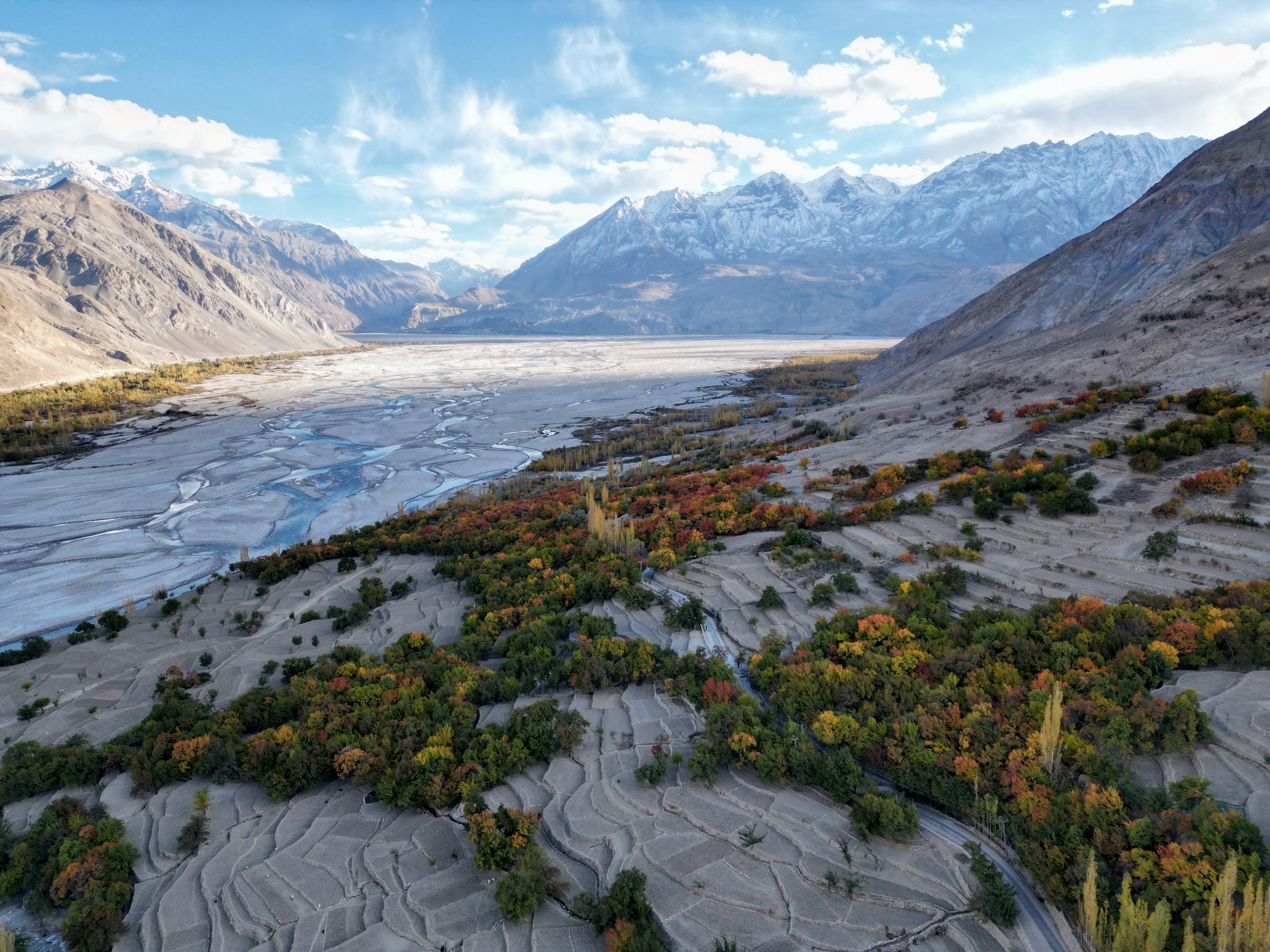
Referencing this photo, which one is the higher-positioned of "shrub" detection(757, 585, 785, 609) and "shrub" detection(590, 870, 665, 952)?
"shrub" detection(757, 585, 785, 609)

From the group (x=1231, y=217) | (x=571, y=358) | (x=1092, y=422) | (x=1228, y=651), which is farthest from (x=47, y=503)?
(x=571, y=358)

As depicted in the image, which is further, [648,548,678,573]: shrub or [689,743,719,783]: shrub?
[648,548,678,573]: shrub

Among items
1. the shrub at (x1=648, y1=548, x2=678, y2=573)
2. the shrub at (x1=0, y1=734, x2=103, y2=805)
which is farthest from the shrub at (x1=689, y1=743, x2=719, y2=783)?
the shrub at (x1=0, y1=734, x2=103, y2=805)

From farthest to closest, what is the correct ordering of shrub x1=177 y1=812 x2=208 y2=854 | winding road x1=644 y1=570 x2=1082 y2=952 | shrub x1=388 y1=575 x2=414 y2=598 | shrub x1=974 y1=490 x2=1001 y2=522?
shrub x1=388 y1=575 x2=414 y2=598 → shrub x1=974 y1=490 x2=1001 y2=522 → shrub x1=177 y1=812 x2=208 y2=854 → winding road x1=644 y1=570 x2=1082 y2=952

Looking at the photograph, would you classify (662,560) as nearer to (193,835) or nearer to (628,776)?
(628,776)

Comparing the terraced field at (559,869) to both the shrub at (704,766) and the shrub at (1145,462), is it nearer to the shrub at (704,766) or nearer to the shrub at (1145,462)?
the shrub at (704,766)

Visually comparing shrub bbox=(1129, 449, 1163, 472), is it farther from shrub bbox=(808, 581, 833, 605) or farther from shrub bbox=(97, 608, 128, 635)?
shrub bbox=(97, 608, 128, 635)

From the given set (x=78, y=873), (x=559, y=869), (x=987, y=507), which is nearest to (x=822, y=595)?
(x=987, y=507)
